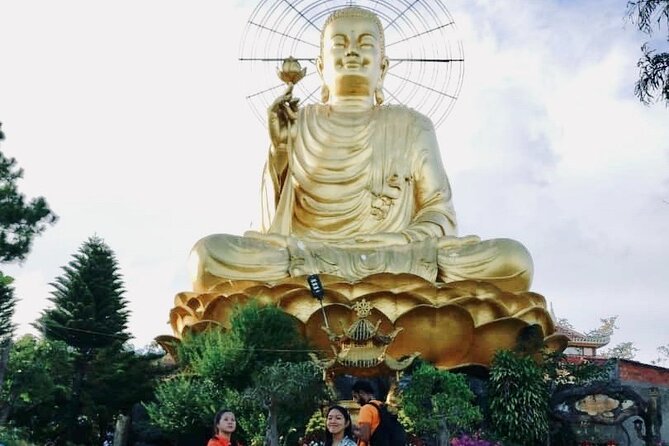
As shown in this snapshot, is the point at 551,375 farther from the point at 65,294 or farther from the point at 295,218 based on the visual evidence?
the point at 65,294

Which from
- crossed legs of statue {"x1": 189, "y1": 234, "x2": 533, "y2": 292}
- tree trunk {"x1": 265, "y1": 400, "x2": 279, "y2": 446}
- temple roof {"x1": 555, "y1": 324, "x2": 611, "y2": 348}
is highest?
temple roof {"x1": 555, "y1": 324, "x2": 611, "y2": 348}

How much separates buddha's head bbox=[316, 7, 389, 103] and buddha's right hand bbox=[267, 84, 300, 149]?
2.96ft

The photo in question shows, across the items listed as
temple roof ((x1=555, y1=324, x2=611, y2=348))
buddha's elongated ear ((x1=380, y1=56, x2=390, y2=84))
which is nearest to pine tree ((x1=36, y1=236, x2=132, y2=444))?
buddha's elongated ear ((x1=380, y1=56, x2=390, y2=84))

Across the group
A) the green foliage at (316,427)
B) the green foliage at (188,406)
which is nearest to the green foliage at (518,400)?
the green foliage at (316,427)

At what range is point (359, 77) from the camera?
1076cm

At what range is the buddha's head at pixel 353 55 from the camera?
35.4ft

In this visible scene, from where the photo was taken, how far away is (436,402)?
6672mm

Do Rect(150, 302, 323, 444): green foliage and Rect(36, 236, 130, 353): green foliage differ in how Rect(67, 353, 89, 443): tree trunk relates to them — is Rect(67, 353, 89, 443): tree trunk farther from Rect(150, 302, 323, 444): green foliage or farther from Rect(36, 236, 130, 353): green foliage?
Rect(150, 302, 323, 444): green foliage

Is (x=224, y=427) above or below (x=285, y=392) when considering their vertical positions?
below

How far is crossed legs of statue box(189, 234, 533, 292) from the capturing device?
8.98 meters

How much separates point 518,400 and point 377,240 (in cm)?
225

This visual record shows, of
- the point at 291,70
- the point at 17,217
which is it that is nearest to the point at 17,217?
the point at 17,217

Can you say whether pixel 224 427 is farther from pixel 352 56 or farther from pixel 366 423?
pixel 352 56

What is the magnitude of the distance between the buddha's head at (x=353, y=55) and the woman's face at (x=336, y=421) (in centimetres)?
746
